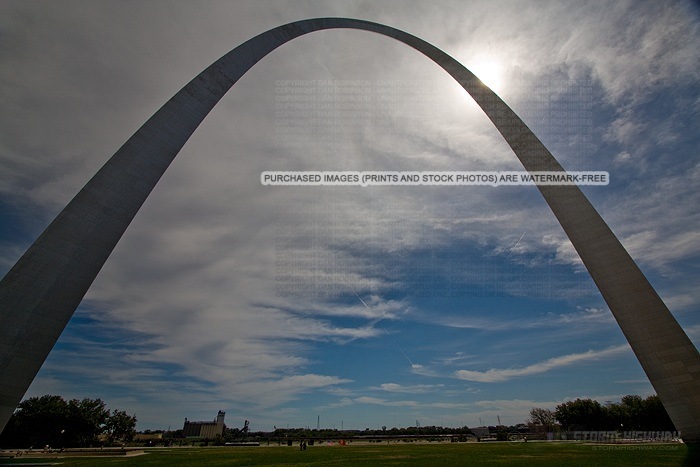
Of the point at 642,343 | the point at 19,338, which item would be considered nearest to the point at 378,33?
the point at 642,343

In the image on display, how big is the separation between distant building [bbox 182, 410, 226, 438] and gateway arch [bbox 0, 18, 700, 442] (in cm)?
12830

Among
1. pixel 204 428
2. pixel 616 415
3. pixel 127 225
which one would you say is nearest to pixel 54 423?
pixel 127 225

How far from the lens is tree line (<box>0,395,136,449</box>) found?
54062 mm

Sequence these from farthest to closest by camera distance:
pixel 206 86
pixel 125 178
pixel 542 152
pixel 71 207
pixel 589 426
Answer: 1. pixel 589 426
2. pixel 542 152
3. pixel 206 86
4. pixel 125 178
5. pixel 71 207

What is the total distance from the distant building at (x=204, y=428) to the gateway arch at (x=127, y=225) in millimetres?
128298

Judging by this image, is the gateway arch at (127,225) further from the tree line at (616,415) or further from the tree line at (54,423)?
the tree line at (616,415)

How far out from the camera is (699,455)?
1067cm

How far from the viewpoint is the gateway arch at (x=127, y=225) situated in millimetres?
10328

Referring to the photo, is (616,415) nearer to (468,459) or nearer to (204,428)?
(468,459)

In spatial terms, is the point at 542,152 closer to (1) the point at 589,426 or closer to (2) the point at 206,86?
(2) the point at 206,86

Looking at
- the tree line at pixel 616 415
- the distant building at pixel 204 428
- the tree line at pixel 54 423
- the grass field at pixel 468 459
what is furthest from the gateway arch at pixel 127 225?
the distant building at pixel 204 428

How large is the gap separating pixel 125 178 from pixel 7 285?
4873 mm

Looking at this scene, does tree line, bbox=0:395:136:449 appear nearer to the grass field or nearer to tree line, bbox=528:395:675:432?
the grass field

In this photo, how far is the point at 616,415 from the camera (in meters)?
69.8
